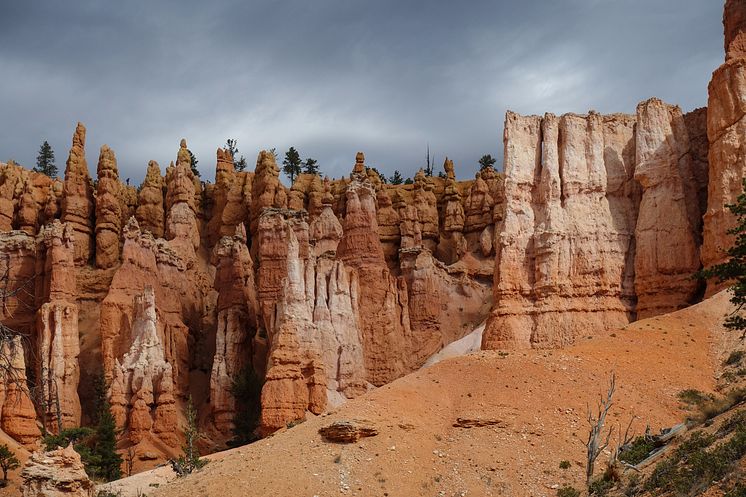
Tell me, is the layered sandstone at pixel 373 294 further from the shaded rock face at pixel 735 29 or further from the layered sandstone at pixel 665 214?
the shaded rock face at pixel 735 29

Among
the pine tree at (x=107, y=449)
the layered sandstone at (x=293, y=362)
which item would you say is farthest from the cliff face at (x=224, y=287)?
the pine tree at (x=107, y=449)

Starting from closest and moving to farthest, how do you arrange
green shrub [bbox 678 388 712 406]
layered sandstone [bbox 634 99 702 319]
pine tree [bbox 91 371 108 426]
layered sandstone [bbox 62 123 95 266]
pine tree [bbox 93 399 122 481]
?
green shrub [bbox 678 388 712 406]
layered sandstone [bbox 634 99 702 319]
pine tree [bbox 93 399 122 481]
pine tree [bbox 91 371 108 426]
layered sandstone [bbox 62 123 95 266]

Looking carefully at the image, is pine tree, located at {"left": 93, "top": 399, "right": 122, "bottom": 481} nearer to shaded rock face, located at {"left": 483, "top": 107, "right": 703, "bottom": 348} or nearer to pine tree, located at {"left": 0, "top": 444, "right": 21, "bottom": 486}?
pine tree, located at {"left": 0, "top": 444, "right": 21, "bottom": 486}

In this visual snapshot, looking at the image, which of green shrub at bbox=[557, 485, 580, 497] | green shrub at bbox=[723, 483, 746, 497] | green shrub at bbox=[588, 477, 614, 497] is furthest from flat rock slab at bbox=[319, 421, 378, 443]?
green shrub at bbox=[723, 483, 746, 497]

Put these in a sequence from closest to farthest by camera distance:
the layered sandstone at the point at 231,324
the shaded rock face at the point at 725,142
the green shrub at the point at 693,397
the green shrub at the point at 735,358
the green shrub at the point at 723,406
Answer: the green shrub at the point at 723,406
the green shrub at the point at 693,397
the green shrub at the point at 735,358
the shaded rock face at the point at 725,142
the layered sandstone at the point at 231,324

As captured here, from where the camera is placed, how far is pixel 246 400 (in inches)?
2410

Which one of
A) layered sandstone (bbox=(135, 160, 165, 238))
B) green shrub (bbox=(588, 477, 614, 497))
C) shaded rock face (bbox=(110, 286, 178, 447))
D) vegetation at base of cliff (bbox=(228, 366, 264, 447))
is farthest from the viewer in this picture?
layered sandstone (bbox=(135, 160, 165, 238))

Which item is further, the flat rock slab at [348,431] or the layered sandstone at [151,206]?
the layered sandstone at [151,206]

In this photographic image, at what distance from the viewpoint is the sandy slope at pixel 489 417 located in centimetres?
2956

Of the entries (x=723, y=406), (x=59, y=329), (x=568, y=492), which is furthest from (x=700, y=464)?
(x=59, y=329)

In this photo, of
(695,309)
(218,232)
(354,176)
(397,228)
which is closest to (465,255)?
(397,228)

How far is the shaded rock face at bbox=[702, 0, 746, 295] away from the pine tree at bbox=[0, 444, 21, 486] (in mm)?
34158

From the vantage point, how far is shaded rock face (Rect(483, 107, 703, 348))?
43.5 meters

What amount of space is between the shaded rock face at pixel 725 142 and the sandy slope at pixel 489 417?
3044 millimetres
